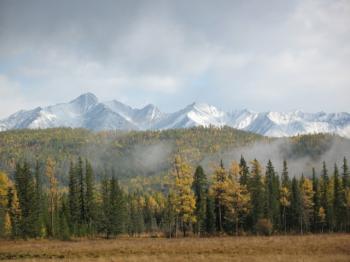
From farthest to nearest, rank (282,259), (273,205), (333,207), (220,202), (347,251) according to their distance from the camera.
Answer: (333,207) < (273,205) < (220,202) < (347,251) < (282,259)

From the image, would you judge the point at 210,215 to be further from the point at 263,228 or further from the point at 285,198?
the point at 285,198

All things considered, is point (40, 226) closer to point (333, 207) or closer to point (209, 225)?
point (209, 225)

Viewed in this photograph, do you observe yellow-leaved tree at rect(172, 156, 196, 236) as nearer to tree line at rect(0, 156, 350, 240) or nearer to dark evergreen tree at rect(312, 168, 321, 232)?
tree line at rect(0, 156, 350, 240)

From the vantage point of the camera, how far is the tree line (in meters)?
67.9

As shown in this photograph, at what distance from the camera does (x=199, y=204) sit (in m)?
78.2

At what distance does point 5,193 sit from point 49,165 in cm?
968

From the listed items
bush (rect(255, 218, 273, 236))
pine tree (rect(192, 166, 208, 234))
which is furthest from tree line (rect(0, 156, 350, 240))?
bush (rect(255, 218, 273, 236))

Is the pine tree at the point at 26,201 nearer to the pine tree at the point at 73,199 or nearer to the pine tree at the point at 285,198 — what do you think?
the pine tree at the point at 73,199

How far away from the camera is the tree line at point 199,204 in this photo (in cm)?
6788

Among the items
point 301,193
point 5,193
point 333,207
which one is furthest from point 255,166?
point 5,193

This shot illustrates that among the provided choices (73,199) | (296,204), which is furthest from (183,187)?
(296,204)

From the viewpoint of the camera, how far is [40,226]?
69.6 meters

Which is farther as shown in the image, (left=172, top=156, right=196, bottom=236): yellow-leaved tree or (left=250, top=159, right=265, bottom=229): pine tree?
(left=250, top=159, right=265, bottom=229): pine tree

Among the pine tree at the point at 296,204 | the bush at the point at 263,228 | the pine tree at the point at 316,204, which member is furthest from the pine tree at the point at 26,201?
the pine tree at the point at 316,204
